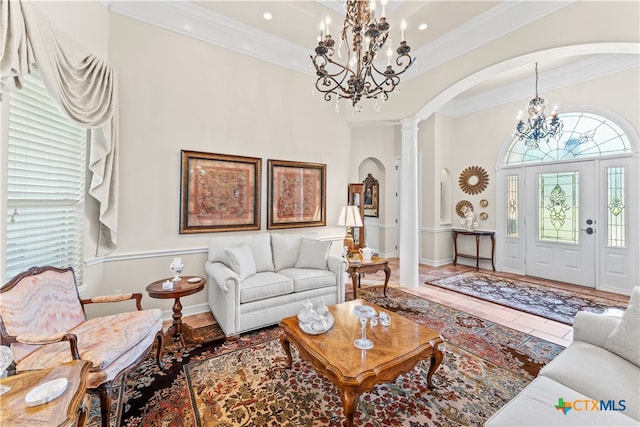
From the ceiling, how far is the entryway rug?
11.8ft

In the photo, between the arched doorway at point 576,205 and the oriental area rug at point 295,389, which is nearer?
the oriental area rug at point 295,389

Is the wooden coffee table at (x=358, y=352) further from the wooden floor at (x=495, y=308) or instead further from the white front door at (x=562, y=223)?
the white front door at (x=562, y=223)

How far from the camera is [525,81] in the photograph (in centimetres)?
508

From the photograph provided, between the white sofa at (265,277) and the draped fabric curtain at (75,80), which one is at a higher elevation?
the draped fabric curtain at (75,80)

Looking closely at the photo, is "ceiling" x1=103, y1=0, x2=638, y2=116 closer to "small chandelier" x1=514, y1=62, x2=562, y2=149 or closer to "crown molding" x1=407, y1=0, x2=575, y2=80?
"crown molding" x1=407, y1=0, x2=575, y2=80

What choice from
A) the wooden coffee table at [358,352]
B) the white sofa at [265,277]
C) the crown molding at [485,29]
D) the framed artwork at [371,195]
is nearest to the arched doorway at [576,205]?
the crown molding at [485,29]

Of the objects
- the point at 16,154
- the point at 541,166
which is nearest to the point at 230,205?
the point at 16,154

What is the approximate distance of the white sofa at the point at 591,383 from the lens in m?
1.14

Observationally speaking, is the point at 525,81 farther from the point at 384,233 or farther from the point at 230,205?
the point at 230,205

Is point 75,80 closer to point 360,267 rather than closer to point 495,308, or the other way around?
point 360,267

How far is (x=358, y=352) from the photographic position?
175 cm

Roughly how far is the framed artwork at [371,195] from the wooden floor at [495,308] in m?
2.09

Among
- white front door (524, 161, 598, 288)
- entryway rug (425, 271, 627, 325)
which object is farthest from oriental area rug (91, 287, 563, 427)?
white front door (524, 161, 598, 288)

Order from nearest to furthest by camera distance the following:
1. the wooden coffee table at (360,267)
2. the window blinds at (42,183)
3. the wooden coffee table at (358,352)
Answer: the wooden coffee table at (358,352) < the window blinds at (42,183) < the wooden coffee table at (360,267)
